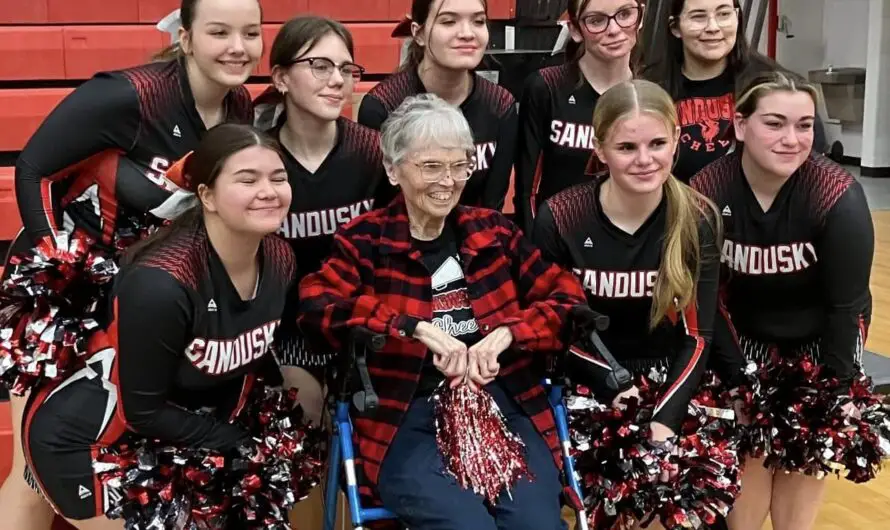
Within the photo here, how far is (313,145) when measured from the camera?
2465mm

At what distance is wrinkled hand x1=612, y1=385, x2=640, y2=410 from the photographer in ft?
7.65

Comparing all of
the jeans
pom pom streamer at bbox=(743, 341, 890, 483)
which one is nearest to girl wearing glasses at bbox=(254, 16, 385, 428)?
the jeans

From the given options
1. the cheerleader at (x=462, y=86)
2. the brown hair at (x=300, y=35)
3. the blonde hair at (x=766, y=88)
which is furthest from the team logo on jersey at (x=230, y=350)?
the blonde hair at (x=766, y=88)

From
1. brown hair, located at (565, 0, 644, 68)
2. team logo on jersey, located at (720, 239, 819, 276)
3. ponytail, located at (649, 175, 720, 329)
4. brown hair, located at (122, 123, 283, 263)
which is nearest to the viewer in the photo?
brown hair, located at (122, 123, 283, 263)

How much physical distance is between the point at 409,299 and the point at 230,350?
41 cm

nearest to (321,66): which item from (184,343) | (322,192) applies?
(322,192)

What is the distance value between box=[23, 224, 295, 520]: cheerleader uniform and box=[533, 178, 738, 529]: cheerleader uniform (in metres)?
0.72

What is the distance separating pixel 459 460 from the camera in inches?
83.3

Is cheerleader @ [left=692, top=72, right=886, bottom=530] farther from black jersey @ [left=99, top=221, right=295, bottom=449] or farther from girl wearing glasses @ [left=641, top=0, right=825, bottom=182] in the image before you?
black jersey @ [left=99, top=221, right=295, bottom=449]

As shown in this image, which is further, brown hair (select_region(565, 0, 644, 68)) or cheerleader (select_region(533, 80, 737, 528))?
brown hair (select_region(565, 0, 644, 68))

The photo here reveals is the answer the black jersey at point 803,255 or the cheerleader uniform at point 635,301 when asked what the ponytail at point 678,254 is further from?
the black jersey at point 803,255

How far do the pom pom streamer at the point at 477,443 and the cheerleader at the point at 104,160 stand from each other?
778 millimetres

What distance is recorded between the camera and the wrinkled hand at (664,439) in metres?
2.22

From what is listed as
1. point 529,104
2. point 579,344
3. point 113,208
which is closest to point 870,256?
point 579,344
